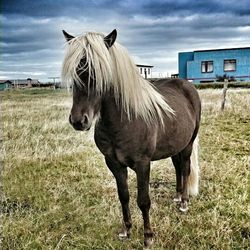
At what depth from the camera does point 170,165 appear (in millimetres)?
5410

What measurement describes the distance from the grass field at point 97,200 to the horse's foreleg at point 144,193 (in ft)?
0.43

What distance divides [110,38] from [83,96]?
0.48m

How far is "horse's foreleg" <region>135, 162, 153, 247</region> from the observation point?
110 inches

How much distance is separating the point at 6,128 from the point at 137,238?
6.15 metres

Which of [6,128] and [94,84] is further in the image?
[6,128]

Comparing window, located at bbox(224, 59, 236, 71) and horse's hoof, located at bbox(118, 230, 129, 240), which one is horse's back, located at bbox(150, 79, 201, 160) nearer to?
horse's hoof, located at bbox(118, 230, 129, 240)

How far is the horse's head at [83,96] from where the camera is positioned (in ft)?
7.48

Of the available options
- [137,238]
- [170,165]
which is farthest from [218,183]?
[137,238]

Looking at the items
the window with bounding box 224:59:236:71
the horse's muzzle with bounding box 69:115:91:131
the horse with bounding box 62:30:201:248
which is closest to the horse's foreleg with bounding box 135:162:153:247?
the horse with bounding box 62:30:201:248

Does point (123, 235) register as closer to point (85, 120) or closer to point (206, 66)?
point (85, 120)

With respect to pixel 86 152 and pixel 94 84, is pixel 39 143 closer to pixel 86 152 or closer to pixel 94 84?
pixel 86 152

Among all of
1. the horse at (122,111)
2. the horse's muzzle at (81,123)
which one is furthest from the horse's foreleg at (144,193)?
the horse's muzzle at (81,123)

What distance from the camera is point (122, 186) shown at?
309cm

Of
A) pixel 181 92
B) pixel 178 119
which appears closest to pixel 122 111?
pixel 178 119
